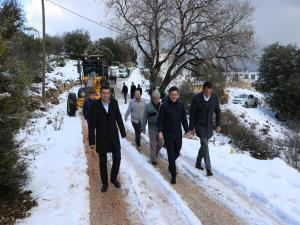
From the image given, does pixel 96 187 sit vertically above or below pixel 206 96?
below

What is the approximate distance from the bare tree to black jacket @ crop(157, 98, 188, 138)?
54.8ft

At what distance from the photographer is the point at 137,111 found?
12.2 meters

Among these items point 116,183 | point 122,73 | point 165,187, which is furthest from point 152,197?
point 122,73

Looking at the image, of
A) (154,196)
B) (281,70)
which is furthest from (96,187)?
(281,70)

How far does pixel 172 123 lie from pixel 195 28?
17.4 metres

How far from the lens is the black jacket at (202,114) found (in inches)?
348

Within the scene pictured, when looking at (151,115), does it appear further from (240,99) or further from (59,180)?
(240,99)

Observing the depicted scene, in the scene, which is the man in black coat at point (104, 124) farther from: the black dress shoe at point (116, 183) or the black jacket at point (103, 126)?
the black dress shoe at point (116, 183)

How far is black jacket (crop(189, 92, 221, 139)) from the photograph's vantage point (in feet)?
29.0

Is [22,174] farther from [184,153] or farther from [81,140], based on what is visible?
[81,140]

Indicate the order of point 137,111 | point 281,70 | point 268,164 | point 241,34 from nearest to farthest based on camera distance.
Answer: point 268,164
point 137,111
point 241,34
point 281,70

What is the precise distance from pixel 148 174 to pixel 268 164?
126 inches

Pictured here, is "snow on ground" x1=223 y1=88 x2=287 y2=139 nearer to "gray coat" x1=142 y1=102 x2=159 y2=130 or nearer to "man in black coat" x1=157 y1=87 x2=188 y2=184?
"gray coat" x1=142 y1=102 x2=159 y2=130

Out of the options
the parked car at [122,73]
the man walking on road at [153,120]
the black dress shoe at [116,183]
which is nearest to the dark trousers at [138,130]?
the man walking on road at [153,120]
